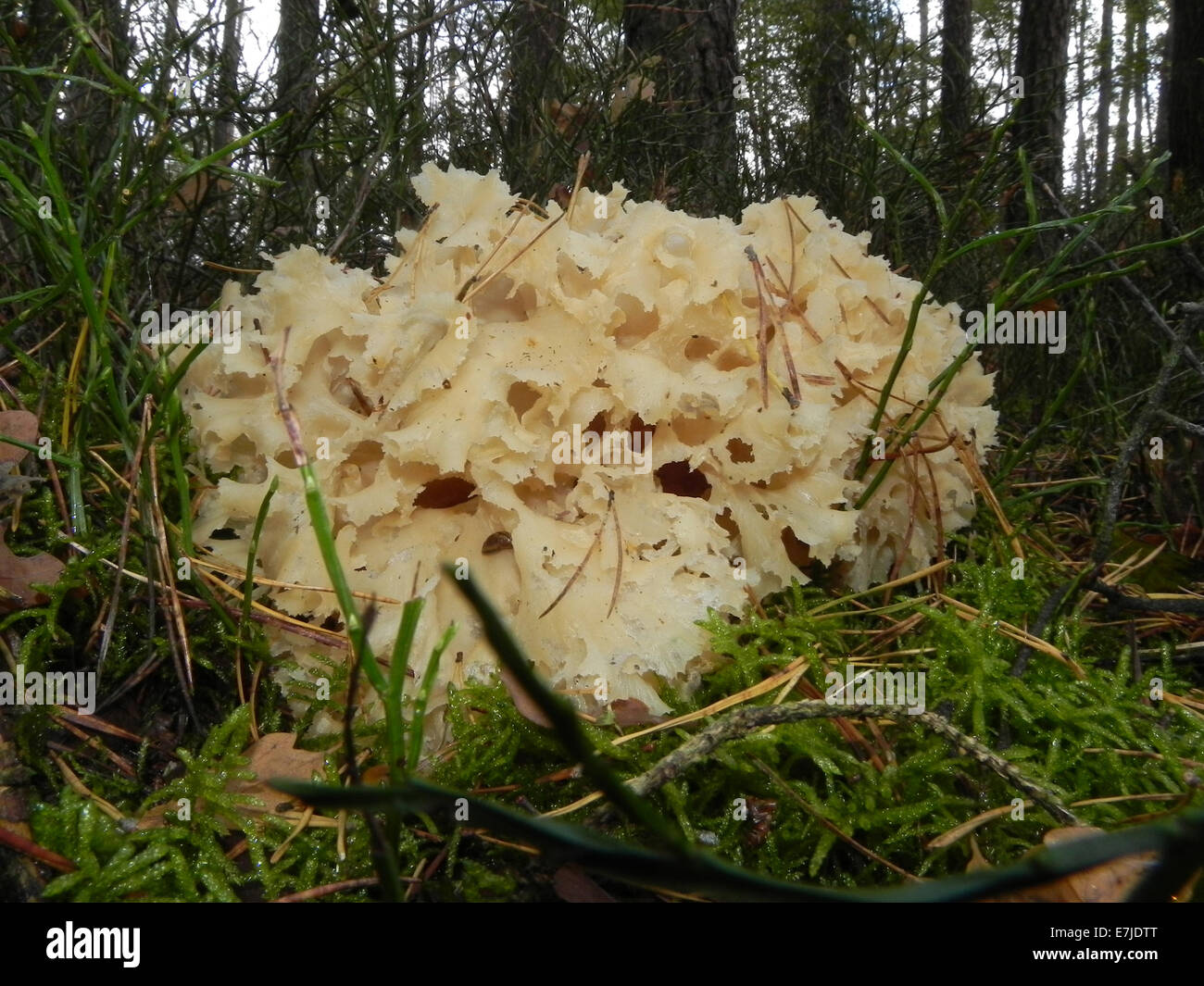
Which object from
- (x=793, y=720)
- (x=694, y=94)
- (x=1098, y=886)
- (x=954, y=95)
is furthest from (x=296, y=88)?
(x=954, y=95)

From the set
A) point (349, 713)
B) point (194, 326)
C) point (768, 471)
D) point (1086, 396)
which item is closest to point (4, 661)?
point (194, 326)

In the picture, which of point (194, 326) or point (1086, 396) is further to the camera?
point (1086, 396)

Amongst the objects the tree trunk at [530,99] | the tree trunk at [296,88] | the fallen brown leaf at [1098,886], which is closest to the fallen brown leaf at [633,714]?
the fallen brown leaf at [1098,886]

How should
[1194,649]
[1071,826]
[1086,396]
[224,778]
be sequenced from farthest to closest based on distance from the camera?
[1086,396] < [1194,649] < [224,778] < [1071,826]

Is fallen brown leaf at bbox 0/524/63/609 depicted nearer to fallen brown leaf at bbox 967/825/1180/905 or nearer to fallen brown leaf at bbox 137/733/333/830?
fallen brown leaf at bbox 137/733/333/830

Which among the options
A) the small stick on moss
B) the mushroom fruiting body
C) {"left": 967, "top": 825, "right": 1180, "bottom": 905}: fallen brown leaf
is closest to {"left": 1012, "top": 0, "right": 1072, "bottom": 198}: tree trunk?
the mushroom fruiting body

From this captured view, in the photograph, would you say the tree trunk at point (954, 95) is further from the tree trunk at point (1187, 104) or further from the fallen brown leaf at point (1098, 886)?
the fallen brown leaf at point (1098, 886)
